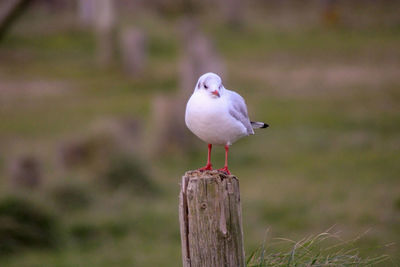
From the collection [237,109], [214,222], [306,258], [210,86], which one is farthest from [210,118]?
[306,258]

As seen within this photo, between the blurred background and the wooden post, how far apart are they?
1.05 metres

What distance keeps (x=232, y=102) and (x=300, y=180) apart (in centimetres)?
774

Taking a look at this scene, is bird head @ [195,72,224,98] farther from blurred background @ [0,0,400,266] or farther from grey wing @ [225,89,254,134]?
blurred background @ [0,0,400,266]

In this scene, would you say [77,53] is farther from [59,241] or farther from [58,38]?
[59,241]

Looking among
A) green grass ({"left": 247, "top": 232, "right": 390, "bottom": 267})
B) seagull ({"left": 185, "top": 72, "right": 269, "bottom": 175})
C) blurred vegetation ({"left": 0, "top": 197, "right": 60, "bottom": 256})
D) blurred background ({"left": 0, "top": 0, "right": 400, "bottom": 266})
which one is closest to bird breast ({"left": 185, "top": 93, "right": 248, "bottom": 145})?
seagull ({"left": 185, "top": 72, "right": 269, "bottom": 175})

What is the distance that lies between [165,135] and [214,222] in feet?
35.5

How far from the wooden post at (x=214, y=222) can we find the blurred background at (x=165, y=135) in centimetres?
105

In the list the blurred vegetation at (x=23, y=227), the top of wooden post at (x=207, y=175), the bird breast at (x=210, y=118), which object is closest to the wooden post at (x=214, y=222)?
the top of wooden post at (x=207, y=175)

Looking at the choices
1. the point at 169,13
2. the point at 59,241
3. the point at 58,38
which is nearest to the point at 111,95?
the point at 58,38

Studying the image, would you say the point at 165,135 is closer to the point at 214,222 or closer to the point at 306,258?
the point at 306,258

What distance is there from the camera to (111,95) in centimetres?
2186

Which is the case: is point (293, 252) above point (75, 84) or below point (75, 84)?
below

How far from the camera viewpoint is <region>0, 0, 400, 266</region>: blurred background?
8.99 m

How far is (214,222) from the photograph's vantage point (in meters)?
3.81
